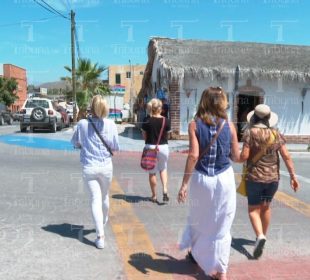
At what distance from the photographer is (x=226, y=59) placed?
60.6 feet

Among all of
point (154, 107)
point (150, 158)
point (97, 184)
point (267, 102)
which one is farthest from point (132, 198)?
point (267, 102)

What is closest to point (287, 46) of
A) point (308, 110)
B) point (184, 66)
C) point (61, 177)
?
point (308, 110)

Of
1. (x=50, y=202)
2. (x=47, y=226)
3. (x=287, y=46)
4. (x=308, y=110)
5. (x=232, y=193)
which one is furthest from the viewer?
(x=287, y=46)

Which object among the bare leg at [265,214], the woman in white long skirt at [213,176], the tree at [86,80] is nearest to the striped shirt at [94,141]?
the woman in white long skirt at [213,176]

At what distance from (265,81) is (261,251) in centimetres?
1405

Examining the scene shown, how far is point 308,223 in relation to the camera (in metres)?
5.87

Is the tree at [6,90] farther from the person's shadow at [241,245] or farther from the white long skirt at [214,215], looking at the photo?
the white long skirt at [214,215]

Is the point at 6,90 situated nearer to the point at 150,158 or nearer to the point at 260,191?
the point at 150,158

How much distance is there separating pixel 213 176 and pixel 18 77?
237 ft

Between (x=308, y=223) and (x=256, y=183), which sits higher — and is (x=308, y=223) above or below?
below

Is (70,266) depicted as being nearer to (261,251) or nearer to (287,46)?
(261,251)

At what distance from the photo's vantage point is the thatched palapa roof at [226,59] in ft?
56.3

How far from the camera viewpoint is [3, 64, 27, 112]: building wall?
6606 cm

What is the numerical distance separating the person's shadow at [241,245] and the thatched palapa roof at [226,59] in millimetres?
12236
